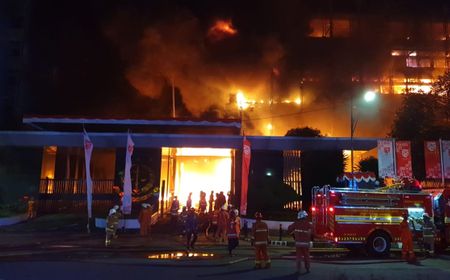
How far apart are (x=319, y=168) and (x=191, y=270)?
14017 mm

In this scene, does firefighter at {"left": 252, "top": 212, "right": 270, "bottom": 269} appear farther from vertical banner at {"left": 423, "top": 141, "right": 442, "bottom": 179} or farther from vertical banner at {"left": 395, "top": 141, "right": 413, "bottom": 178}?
vertical banner at {"left": 423, "top": 141, "right": 442, "bottom": 179}

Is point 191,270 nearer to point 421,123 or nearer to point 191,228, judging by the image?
point 191,228

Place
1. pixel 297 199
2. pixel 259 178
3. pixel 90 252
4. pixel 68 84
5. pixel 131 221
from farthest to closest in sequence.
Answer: pixel 68 84, pixel 259 178, pixel 297 199, pixel 131 221, pixel 90 252

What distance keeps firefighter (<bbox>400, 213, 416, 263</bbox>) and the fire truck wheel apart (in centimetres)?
59

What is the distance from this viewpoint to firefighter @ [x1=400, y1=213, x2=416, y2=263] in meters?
12.1

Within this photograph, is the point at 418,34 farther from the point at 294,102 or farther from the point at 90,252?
the point at 90,252

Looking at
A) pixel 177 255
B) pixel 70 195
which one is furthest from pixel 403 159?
pixel 70 195

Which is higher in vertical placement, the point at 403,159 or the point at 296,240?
the point at 403,159

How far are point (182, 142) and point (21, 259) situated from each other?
11.4 m

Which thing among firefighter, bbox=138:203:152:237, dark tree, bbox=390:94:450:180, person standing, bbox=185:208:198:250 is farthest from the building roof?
person standing, bbox=185:208:198:250

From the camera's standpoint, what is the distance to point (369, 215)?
13.3 m

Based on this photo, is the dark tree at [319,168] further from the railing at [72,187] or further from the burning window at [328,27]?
the burning window at [328,27]

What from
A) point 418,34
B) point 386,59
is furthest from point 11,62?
point 418,34

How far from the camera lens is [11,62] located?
42.0 meters
